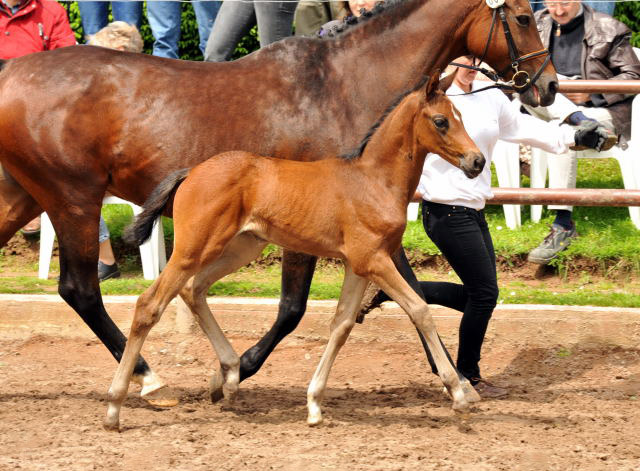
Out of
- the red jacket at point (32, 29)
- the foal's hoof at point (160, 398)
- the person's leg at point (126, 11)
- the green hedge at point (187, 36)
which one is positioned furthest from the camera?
the green hedge at point (187, 36)

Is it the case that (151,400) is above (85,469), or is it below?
below

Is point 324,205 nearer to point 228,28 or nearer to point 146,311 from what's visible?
point 146,311

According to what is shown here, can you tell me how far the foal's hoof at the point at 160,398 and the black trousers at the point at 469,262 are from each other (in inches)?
61.7

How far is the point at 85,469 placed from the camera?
4516mm

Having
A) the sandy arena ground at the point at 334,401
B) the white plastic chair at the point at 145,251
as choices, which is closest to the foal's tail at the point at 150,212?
the sandy arena ground at the point at 334,401

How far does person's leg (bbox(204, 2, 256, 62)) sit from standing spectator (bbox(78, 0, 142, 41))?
1526 millimetres

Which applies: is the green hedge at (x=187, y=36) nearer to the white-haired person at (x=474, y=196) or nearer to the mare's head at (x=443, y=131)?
the white-haired person at (x=474, y=196)

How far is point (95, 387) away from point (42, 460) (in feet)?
4.52

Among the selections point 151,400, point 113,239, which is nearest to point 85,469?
point 151,400

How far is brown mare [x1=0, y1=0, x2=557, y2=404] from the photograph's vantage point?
5484 millimetres

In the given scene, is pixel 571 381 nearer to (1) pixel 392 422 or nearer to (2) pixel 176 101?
(1) pixel 392 422

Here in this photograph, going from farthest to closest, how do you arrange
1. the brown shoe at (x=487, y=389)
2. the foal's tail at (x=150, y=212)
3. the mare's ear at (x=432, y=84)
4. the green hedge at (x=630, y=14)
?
the green hedge at (x=630, y=14) < the brown shoe at (x=487, y=389) < the foal's tail at (x=150, y=212) < the mare's ear at (x=432, y=84)

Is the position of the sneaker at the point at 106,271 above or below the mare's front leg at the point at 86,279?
below

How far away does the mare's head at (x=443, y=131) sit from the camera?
194 inches
